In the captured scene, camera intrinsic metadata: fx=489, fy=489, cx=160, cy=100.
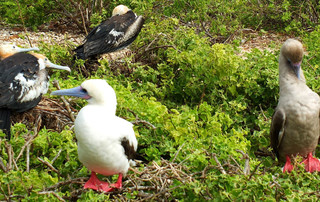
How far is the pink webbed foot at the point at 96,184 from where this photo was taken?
2.59m

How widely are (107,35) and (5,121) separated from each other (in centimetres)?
224

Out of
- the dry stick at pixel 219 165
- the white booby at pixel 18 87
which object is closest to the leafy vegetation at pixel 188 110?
the dry stick at pixel 219 165

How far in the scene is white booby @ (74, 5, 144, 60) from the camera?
A: 5.16m

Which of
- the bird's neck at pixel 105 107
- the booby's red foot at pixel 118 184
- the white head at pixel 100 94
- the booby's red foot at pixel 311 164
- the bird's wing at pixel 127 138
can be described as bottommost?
the booby's red foot at pixel 311 164

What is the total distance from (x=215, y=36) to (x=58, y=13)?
7.32 feet

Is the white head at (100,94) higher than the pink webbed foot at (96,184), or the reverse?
the white head at (100,94)

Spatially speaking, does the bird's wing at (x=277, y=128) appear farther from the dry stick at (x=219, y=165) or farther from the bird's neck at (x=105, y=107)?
the bird's neck at (x=105, y=107)

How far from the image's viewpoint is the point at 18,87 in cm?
356

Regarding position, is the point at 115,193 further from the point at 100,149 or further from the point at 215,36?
the point at 215,36

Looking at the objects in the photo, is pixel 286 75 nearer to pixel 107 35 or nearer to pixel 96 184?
pixel 96 184

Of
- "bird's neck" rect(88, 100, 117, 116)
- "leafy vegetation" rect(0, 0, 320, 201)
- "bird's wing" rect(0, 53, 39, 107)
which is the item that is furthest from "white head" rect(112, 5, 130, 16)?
"bird's neck" rect(88, 100, 117, 116)

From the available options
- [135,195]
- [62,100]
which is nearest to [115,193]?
[135,195]

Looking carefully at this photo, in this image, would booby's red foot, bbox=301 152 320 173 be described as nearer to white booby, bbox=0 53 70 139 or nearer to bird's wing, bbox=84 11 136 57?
white booby, bbox=0 53 70 139

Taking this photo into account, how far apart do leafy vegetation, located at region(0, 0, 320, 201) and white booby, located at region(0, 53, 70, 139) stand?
223mm
